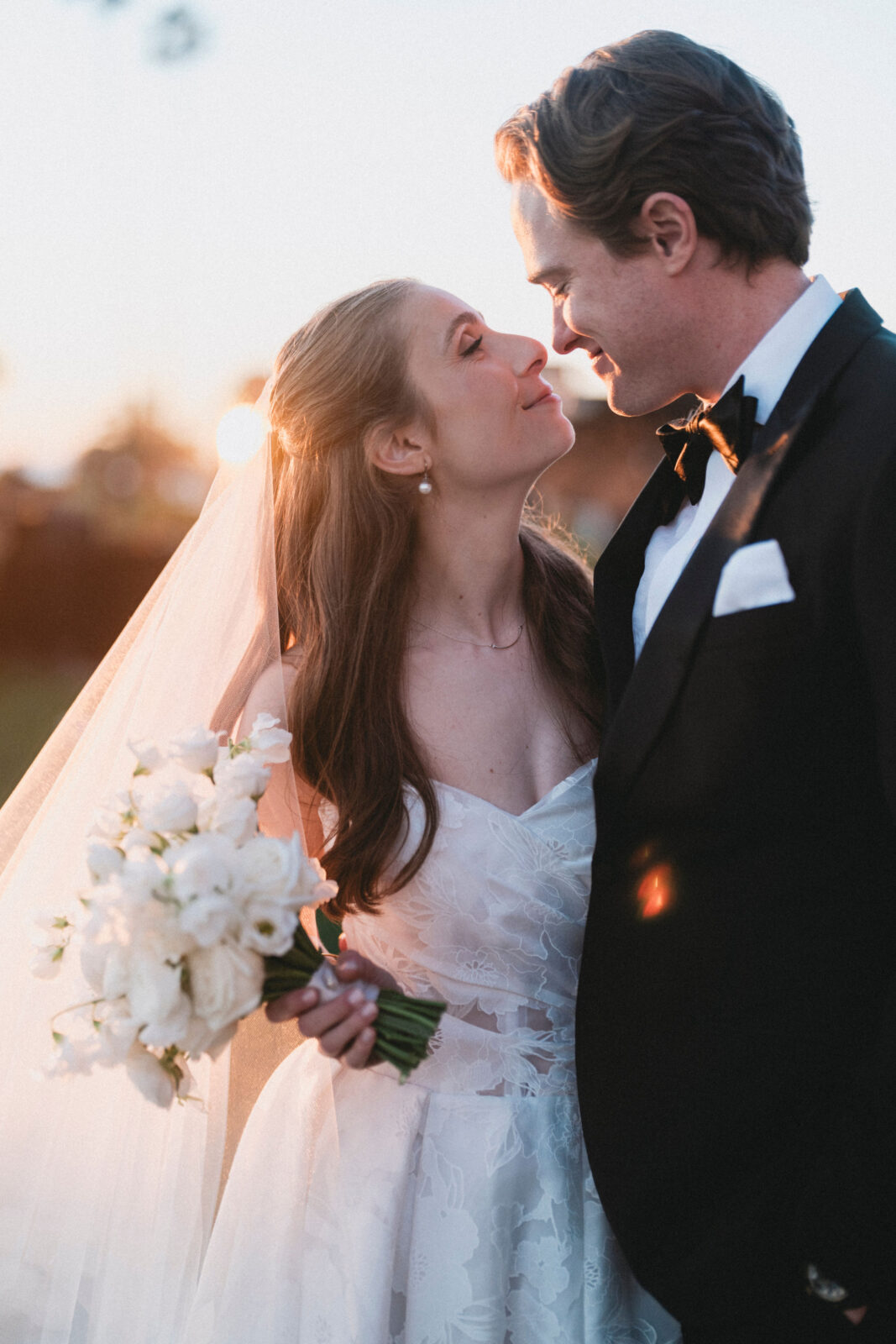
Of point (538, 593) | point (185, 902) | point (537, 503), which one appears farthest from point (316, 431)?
point (185, 902)

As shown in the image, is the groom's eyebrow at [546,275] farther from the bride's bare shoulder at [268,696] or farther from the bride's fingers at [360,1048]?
the bride's fingers at [360,1048]

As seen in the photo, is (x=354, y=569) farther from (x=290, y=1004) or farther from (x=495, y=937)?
(x=290, y=1004)

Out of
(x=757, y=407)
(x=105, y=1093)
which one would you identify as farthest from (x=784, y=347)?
(x=105, y=1093)

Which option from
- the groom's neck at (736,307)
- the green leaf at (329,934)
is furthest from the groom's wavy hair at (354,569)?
the green leaf at (329,934)

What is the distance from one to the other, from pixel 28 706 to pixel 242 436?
54.6 ft

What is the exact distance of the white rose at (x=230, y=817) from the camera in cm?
A: 181

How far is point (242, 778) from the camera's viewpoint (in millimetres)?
1854

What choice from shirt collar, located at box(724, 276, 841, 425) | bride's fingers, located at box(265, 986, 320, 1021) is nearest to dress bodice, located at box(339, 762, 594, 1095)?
bride's fingers, located at box(265, 986, 320, 1021)

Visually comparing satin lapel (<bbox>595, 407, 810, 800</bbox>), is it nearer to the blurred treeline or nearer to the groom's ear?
the groom's ear

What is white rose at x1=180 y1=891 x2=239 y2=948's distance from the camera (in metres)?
1.65

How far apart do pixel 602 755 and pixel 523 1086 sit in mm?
841

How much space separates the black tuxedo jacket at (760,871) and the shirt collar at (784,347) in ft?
0.31

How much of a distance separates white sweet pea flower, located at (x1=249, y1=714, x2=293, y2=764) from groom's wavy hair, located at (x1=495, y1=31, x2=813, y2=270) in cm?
127

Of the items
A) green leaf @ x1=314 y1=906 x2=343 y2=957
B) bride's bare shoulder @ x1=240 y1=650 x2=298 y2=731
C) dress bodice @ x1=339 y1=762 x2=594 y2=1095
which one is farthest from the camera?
green leaf @ x1=314 y1=906 x2=343 y2=957
